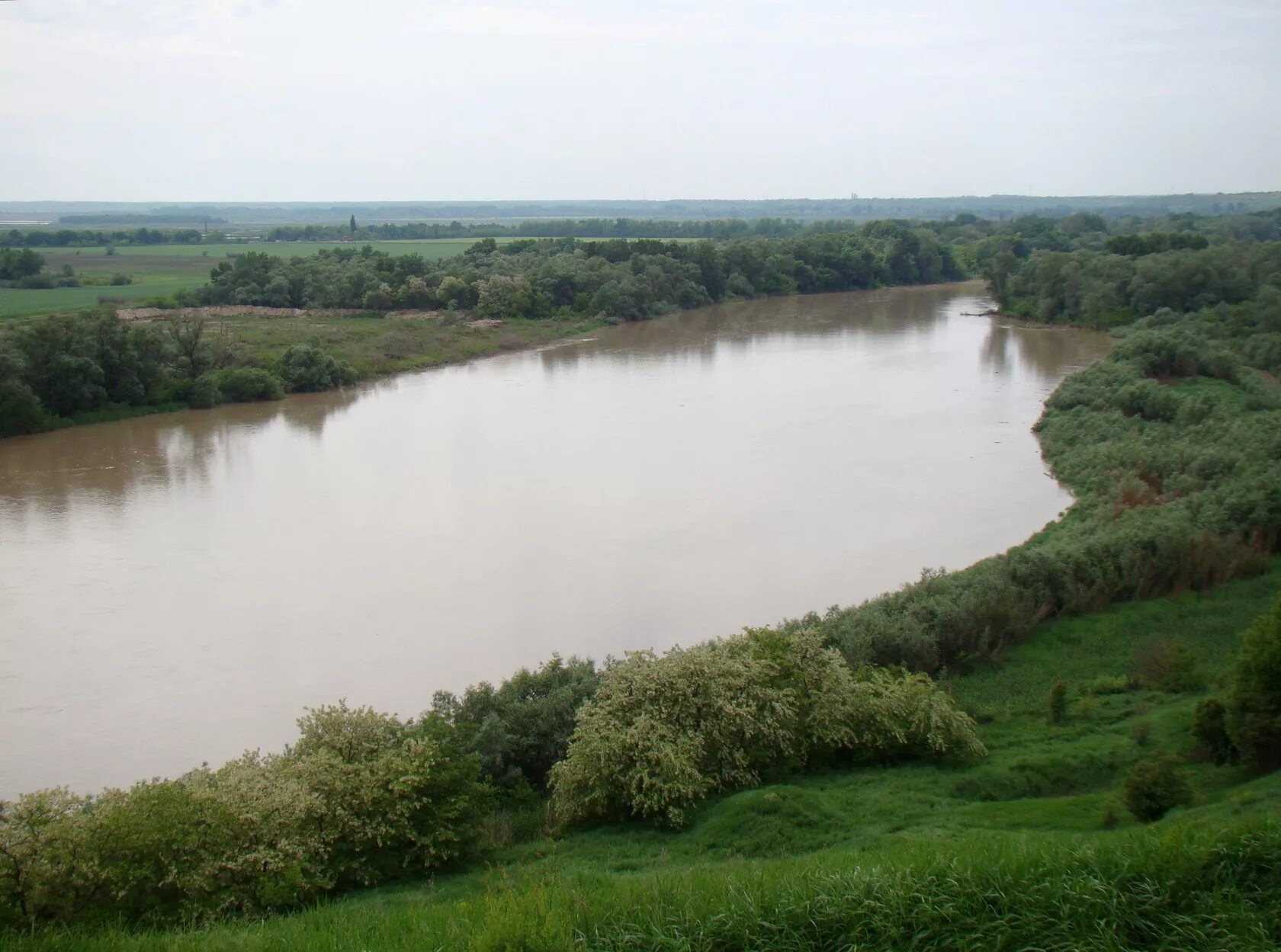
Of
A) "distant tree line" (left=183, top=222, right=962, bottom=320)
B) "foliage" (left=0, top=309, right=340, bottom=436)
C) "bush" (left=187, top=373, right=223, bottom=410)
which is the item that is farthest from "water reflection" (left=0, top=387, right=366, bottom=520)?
"distant tree line" (left=183, top=222, right=962, bottom=320)

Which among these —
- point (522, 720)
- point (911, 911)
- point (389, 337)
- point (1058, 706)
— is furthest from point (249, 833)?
point (389, 337)

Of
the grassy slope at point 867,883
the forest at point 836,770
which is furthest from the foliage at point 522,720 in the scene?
the grassy slope at point 867,883

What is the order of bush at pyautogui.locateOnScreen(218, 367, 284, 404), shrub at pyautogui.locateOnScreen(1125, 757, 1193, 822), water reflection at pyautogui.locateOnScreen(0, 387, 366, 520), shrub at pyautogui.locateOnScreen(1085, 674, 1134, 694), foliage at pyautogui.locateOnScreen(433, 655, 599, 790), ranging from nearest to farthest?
1. shrub at pyautogui.locateOnScreen(1125, 757, 1193, 822)
2. foliage at pyautogui.locateOnScreen(433, 655, 599, 790)
3. shrub at pyautogui.locateOnScreen(1085, 674, 1134, 694)
4. water reflection at pyautogui.locateOnScreen(0, 387, 366, 520)
5. bush at pyautogui.locateOnScreen(218, 367, 284, 404)

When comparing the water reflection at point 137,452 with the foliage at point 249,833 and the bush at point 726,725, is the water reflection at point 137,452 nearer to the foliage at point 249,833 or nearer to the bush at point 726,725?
the foliage at point 249,833

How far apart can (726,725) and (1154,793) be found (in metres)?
2.92

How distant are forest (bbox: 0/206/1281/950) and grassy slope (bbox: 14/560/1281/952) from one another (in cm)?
2

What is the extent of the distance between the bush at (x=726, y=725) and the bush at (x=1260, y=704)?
185 centimetres

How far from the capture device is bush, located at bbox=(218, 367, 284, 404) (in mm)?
27266

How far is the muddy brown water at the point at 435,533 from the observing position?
11.8 m

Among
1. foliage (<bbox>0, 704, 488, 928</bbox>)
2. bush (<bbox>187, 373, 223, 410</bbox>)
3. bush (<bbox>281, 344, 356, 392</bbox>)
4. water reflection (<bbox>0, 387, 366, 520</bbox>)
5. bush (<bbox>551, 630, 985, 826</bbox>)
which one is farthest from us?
bush (<bbox>281, 344, 356, 392</bbox>)

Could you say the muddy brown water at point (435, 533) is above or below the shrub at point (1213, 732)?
below

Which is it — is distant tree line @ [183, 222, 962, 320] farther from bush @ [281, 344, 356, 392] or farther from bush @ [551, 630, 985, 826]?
bush @ [551, 630, 985, 826]

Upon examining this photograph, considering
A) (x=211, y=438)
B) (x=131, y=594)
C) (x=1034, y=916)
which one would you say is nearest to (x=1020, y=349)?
(x=211, y=438)

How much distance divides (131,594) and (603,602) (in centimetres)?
622
